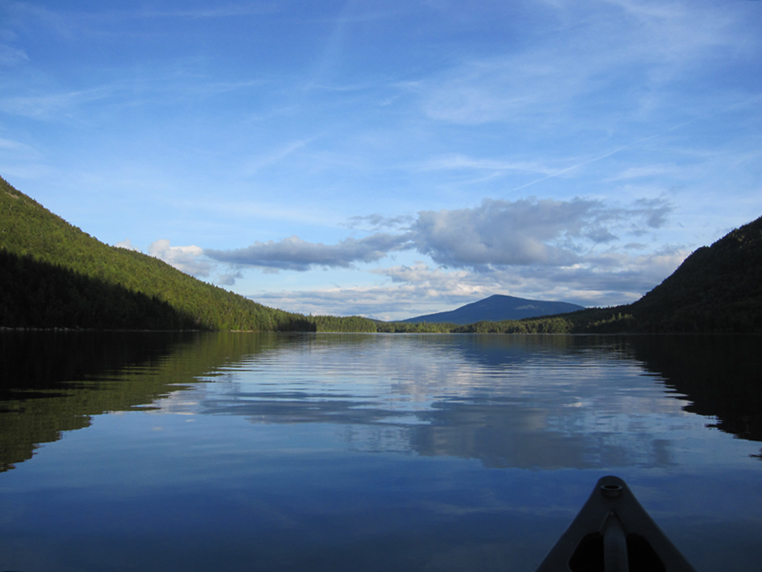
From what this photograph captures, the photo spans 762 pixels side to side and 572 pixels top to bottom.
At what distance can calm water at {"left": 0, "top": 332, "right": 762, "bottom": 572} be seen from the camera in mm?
8188

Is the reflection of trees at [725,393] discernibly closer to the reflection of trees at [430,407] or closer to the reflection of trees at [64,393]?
the reflection of trees at [430,407]

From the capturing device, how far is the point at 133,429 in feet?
56.5

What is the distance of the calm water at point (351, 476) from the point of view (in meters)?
8.19

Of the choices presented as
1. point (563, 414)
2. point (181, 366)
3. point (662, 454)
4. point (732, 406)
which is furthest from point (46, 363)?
point (732, 406)

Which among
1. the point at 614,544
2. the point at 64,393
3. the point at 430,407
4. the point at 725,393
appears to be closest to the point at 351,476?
the point at 614,544

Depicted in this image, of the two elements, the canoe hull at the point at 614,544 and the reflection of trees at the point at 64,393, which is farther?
the reflection of trees at the point at 64,393

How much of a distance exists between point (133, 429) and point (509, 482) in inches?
525

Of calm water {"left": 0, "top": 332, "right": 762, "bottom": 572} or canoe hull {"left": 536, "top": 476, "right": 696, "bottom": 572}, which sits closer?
canoe hull {"left": 536, "top": 476, "right": 696, "bottom": 572}

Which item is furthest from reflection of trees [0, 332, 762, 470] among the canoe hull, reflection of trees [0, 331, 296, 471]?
the canoe hull

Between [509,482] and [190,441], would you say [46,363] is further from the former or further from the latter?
[509,482]

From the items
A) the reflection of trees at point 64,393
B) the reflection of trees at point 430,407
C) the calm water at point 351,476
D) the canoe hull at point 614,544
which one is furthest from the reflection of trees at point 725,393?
the reflection of trees at point 64,393

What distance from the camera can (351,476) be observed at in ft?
39.4

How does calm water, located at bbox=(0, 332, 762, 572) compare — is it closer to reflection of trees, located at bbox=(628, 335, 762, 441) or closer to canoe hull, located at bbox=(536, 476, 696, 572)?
reflection of trees, located at bbox=(628, 335, 762, 441)

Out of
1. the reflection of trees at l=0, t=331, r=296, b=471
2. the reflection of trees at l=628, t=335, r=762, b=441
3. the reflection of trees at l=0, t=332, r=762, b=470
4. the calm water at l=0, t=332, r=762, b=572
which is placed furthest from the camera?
the reflection of trees at l=628, t=335, r=762, b=441
